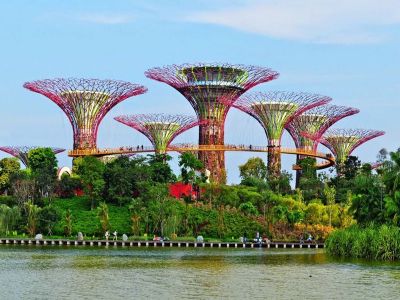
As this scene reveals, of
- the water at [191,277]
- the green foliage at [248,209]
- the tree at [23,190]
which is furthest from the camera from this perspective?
the tree at [23,190]

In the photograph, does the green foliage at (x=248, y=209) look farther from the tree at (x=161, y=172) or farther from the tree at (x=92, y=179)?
the tree at (x=92, y=179)

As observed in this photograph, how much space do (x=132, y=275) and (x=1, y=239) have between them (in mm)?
28135

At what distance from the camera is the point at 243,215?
64.1m

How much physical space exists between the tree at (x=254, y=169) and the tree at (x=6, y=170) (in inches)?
1023

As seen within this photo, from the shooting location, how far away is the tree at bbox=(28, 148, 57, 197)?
69619 mm

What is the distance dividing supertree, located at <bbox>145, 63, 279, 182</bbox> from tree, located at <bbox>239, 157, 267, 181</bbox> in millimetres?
5736

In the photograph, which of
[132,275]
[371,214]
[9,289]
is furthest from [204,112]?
[9,289]

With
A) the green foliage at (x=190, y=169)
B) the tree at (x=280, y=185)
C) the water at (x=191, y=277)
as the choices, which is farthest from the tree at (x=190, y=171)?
the water at (x=191, y=277)

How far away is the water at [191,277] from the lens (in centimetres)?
2505

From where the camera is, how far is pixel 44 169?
72.8 metres

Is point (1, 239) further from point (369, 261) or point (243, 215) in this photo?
point (369, 261)

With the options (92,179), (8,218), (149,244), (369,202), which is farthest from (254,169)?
(369,202)

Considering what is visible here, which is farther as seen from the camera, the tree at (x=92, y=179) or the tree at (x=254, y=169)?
the tree at (x=254, y=169)

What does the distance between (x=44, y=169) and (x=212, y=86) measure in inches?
775
